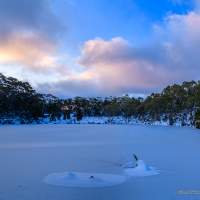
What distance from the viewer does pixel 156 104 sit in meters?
112

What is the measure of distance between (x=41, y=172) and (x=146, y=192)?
4584 millimetres

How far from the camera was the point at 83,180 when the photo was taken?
1234 cm

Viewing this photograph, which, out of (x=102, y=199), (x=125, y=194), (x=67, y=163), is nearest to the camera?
(x=102, y=199)

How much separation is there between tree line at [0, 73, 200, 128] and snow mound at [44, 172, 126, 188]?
61783 millimetres

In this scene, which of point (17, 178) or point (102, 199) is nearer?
point (102, 199)

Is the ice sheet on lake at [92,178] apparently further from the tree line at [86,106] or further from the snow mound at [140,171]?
the tree line at [86,106]

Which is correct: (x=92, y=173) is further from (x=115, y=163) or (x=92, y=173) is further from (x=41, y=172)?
(x=115, y=163)

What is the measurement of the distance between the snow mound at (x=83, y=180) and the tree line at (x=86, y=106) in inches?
2432

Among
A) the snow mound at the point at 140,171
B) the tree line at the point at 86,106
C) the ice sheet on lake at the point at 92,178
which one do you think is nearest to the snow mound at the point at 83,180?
the ice sheet on lake at the point at 92,178

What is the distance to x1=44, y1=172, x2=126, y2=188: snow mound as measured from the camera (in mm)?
11805

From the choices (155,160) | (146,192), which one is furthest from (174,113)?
(146,192)

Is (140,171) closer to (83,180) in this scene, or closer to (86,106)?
(83,180)

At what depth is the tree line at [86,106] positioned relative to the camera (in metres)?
96.5

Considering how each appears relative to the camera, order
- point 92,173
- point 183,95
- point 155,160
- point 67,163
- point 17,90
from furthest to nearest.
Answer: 1. point 17,90
2. point 183,95
3. point 155,160
4. point 67,163
5. point 92,173
